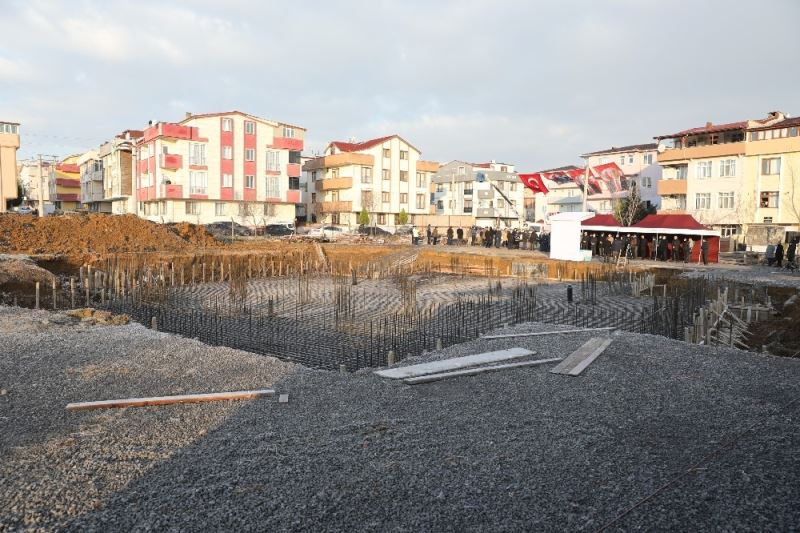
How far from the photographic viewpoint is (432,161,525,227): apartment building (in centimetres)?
6397

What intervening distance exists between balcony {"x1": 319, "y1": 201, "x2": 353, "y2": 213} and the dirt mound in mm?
22160

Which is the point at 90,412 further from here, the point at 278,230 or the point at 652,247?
the point at 278,230

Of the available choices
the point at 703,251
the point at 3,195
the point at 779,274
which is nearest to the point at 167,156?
the point at 3,195

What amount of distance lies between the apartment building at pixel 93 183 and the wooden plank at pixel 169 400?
198 feet

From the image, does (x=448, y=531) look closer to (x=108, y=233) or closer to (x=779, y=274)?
(x=779, y=274)

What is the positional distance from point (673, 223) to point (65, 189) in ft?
262

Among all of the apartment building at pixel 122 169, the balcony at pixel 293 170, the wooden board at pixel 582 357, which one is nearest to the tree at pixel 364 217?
the balcony at pixel 293 170

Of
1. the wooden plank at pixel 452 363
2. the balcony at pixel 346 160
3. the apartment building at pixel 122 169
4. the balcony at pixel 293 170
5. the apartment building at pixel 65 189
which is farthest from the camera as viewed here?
the apartment building at pixel 65 189

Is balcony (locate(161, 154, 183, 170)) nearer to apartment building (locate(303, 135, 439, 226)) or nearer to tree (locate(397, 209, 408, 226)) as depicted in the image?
apartment building (locate(303, 135, 439, 226))

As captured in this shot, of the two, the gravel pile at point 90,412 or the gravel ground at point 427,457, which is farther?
the gravel pile at point 90,412

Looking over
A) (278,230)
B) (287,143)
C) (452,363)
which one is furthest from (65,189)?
(452,363)

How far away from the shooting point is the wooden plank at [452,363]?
8.05m

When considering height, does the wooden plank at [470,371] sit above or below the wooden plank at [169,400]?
above

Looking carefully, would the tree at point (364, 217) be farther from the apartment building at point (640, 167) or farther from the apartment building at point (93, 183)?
the apartment building at point (93, 183)
